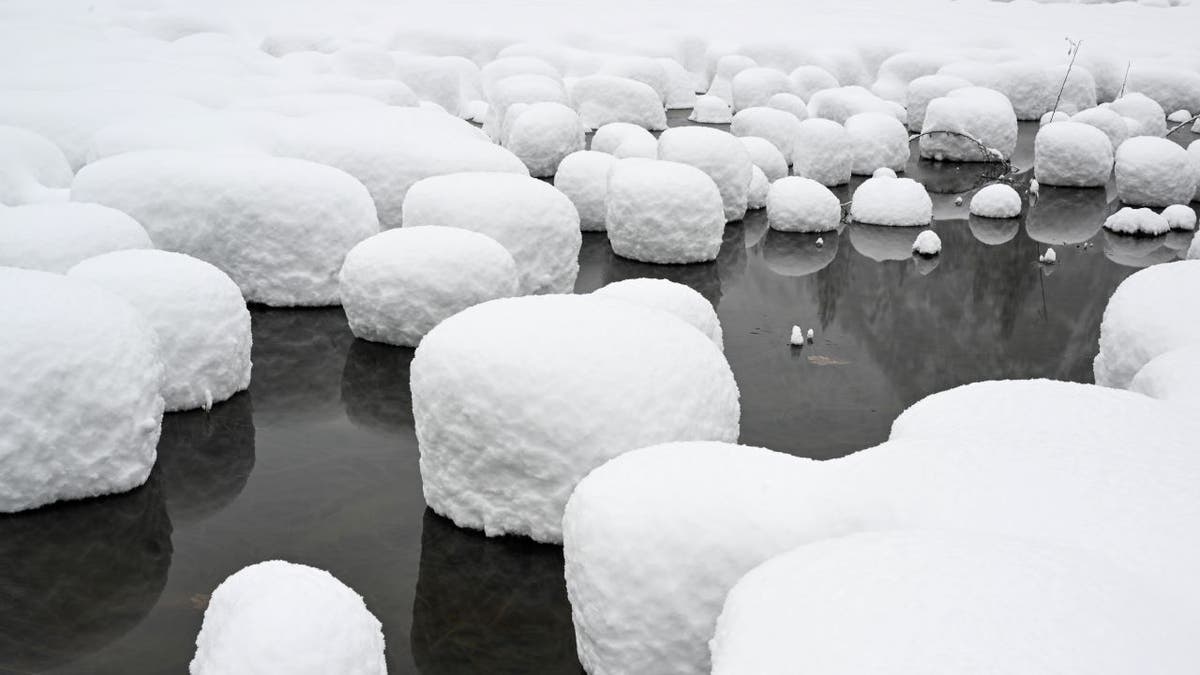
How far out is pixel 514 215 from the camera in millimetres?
8016

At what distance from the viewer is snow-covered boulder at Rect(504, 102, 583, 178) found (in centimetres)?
1266

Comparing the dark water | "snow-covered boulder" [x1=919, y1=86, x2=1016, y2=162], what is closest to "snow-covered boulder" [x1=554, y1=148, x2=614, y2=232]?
the dark water

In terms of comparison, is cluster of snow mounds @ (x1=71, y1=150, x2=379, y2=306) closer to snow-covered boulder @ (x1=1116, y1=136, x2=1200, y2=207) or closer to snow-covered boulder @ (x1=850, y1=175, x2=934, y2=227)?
snow-covered boulder @ (x1=850, y1=175, x2=934, y2=227)

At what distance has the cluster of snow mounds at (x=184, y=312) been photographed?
6.08m

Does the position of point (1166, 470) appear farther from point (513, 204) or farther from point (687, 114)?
point (687, 114)

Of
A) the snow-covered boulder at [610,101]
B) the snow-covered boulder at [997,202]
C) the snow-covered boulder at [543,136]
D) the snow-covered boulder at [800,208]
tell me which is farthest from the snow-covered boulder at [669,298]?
the snow-covered boulder at [610,101]

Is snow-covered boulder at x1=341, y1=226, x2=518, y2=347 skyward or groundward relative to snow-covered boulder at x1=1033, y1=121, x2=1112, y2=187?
skyward

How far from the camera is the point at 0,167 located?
8.34 metres

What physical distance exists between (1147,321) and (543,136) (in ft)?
25.2

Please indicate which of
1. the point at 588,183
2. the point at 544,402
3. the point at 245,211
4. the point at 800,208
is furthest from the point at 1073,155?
the point at 544,402

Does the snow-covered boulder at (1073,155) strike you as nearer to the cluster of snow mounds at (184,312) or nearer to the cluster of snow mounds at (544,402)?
the cluster of snow mounds at (544,402)

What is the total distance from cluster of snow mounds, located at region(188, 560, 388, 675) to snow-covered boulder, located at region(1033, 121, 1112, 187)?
12.1 meters

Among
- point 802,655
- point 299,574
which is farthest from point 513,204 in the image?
point 802,655

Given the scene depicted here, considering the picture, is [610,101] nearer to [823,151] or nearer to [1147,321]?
[823,151]
